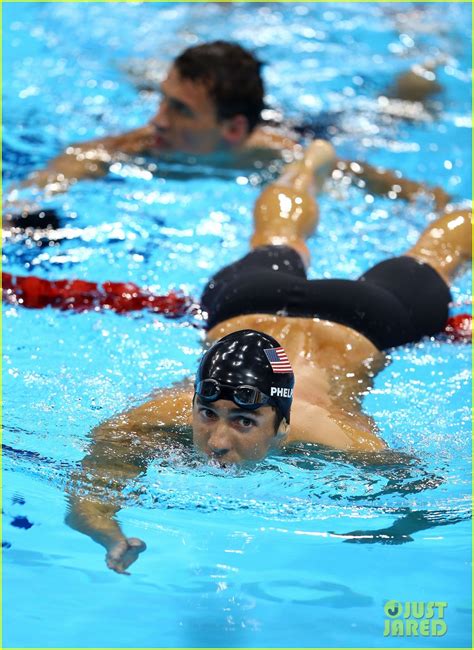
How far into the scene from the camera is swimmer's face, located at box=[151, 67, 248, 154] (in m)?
6.32

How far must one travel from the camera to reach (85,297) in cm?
529

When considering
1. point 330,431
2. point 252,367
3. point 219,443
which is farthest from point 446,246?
point 219,443

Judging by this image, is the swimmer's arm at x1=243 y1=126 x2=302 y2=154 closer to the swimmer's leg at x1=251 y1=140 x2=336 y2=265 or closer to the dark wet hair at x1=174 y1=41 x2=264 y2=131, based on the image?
the dark wet hair at x1=174 y1=41 x2=264 y2=131

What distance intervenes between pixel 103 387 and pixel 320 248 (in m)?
1.82

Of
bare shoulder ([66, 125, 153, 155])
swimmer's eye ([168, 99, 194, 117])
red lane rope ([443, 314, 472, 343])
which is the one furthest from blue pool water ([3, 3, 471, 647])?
swimmer's eye ([168, 99, 194, 117])

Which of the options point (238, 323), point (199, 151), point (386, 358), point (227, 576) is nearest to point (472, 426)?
point (386, 358)

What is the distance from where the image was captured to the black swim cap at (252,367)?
11.7 ft

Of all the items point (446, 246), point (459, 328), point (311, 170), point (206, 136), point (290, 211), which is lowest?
point (459, 328)

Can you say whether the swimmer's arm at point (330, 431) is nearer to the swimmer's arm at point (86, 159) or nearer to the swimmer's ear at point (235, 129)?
the swimmer's arm at point (86, 159)

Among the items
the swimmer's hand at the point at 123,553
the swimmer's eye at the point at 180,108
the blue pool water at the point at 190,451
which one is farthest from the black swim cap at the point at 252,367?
the swimmer's eye at the point at 180,108

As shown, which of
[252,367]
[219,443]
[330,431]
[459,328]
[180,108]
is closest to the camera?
[219,443]

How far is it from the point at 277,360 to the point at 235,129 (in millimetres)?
3156

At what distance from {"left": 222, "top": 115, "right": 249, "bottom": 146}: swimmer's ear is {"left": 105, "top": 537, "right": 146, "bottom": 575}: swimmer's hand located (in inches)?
146

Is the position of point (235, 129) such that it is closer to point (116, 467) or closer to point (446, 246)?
point (446, 246)
